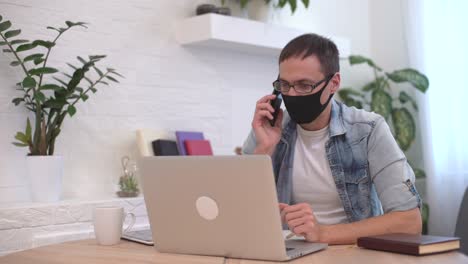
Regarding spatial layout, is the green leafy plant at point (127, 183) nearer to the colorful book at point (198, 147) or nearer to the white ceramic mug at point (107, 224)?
the colorful book at point (198, 147)

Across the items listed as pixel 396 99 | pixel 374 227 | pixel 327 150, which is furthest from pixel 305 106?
pixel 396 99

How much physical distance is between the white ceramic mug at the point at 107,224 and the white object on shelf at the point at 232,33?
1.71 m

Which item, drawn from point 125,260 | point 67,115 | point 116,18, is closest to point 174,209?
point 125,260

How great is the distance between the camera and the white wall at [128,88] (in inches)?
111

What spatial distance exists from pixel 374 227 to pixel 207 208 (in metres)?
0.55

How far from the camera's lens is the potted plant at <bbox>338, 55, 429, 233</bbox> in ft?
13.1

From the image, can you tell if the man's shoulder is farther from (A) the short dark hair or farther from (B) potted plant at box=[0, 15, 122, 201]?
(B) potted plant at box=[0, 15, 122, 201]

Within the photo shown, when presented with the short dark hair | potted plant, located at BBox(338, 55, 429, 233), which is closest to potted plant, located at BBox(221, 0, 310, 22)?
potted plant, located at BBox(338, 55, 429, 233)

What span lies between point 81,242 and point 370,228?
0.84 m

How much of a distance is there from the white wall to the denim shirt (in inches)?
48.6

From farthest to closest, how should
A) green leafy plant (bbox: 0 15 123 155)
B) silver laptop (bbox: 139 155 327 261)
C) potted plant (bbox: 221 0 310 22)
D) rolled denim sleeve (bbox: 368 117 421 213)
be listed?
1. potted plant (bbox: 221 0 310 22)
2. green leafy plant (bbox: 0 15 123 155)
3. rolled denim sleeve (bbox: 368 117 421 213)
4. silver laptop (bbox: 139 155 327 261)

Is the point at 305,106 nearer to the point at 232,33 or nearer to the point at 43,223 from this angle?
the point at 43,223

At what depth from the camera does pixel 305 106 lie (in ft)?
6.62

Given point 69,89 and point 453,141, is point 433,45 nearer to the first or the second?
point 453,141
